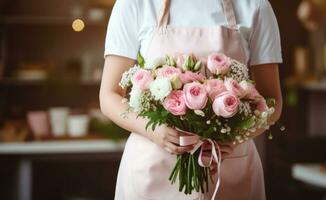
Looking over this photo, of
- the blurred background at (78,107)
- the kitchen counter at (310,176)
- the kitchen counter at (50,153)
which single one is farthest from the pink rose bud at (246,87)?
the kitchen counter at (50,153)

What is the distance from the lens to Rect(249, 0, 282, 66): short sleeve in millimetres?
1609

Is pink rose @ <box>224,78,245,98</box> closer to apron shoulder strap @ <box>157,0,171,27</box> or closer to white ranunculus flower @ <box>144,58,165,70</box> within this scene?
white ranunculus flower @ <box>144,58,165,70</box>

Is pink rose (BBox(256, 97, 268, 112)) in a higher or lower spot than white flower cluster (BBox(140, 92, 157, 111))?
lower

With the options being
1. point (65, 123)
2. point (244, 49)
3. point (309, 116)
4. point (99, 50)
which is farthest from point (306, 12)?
point (244, 49)

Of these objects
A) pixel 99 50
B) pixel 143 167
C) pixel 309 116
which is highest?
pixel 143 167

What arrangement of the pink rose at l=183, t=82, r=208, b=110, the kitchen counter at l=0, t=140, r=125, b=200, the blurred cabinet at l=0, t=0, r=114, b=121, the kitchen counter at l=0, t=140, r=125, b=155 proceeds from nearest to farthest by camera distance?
the pink rose at l=183, t=82, r=208, b=110, the kitchen counter at l=0, t=140, r=125, b=200, the kitchen counter at l=0, t=140, r=125, b=155, the blurred cabinet at l=0, t=0, r=114, b=121

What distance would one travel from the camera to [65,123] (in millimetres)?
3764

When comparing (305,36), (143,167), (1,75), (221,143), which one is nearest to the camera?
(221,143)

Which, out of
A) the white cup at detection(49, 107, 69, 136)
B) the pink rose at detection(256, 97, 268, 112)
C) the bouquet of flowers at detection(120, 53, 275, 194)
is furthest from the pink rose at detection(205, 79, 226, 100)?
the white cup at detection(49, 107, 69, 136)

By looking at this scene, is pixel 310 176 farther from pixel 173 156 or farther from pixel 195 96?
pixel 195 96

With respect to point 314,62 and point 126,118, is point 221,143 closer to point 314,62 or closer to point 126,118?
point 126,118

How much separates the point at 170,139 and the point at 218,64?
0.69 ft

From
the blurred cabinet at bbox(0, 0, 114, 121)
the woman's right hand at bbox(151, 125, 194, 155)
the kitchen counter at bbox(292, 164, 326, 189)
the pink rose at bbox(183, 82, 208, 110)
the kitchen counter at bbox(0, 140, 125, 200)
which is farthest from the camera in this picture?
the blurred cabinet at bbox(0, 0, 114, 121)

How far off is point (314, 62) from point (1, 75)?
286cm
